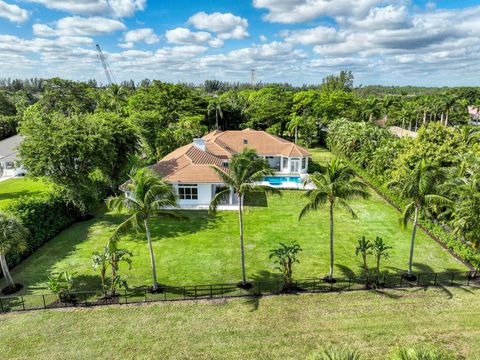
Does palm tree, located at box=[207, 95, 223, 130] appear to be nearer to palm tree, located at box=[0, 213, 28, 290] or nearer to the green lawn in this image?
the green lawn

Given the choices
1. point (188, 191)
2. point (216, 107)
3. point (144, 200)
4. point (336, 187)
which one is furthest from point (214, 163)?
point (216, 107)

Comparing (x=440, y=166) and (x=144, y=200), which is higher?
(x=144, y=200)

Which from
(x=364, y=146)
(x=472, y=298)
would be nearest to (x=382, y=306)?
(x=472, y=298)

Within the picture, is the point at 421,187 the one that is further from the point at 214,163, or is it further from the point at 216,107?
the point at 216,107

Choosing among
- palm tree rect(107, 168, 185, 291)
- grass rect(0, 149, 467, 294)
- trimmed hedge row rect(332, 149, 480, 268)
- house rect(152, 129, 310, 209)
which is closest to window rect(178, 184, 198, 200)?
house rect(152, 129, 310, 209)

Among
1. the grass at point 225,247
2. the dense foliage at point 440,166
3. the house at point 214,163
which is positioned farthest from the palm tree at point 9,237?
the dense foliage at point 440,166
